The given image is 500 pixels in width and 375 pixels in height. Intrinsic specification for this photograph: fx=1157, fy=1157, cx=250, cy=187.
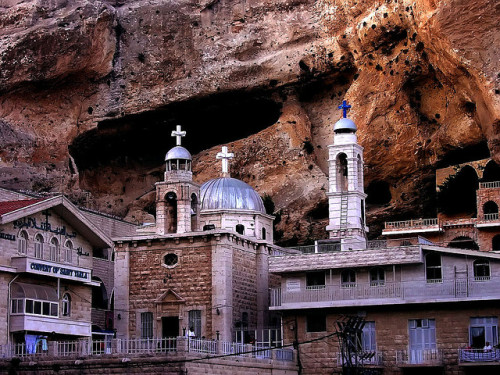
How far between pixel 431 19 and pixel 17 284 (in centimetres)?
3358

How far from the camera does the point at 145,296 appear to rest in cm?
5906

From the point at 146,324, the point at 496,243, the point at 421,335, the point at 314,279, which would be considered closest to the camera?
the point at 421,335

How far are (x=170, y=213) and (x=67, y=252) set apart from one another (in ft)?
28.5

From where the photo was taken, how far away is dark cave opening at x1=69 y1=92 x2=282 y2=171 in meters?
87.9

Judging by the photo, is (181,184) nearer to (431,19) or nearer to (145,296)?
(145,296)

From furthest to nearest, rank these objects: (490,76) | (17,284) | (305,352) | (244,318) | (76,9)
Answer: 1. (76,9)
2. (490,76)
3. (244,318)
4. (305,352)
5. (17,284)

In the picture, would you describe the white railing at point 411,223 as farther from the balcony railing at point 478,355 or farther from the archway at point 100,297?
the balcony railing at point 478,355

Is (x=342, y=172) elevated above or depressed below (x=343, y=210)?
above

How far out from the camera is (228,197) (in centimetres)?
6519

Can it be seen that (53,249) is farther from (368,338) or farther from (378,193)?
(378,193)

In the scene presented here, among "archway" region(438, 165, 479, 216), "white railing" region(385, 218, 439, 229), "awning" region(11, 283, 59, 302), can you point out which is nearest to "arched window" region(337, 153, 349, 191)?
"white railing" region(385, 218, 439, 229)

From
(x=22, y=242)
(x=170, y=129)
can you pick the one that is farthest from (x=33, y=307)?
(x=170, y=129)

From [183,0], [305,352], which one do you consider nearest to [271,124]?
[183,0]

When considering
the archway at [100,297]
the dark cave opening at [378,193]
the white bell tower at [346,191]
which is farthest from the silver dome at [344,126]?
the archway at [100,297]
